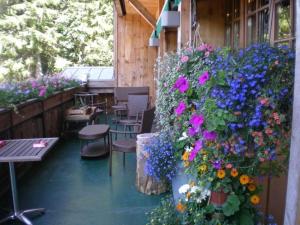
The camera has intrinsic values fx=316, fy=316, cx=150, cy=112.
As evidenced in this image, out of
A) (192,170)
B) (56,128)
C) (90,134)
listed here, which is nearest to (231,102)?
(192,170)

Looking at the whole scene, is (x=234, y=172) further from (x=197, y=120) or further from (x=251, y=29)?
(x=251, y=29)

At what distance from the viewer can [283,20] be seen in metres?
2.55

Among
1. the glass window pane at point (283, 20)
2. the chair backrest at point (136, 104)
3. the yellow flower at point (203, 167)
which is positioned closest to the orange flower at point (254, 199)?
the yellow flower at point (203, 167)

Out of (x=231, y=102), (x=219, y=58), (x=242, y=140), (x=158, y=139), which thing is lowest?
(x=158, y=139)

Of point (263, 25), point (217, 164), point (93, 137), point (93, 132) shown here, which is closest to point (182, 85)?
point (217, 164)

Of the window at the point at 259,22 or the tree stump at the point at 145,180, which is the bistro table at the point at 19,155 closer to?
the tree stump at the point at 145,180

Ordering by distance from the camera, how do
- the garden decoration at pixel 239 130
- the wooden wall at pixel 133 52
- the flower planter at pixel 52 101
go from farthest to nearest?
the wooden wall at pixel 133 52 < the flower planter at pixel 52 101 < the garden decoration at pixel 239 130

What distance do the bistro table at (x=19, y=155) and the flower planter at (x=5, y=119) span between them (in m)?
0.49

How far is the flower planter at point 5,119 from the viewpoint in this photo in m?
3.39

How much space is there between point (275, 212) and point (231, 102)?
1.14 m

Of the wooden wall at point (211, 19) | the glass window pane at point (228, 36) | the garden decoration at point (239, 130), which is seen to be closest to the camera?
the garden decoration at point (239, 130)

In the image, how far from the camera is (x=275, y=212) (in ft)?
7.67

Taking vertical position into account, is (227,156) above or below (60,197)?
above

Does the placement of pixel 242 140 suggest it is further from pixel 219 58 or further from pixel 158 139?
pixel 158 139
